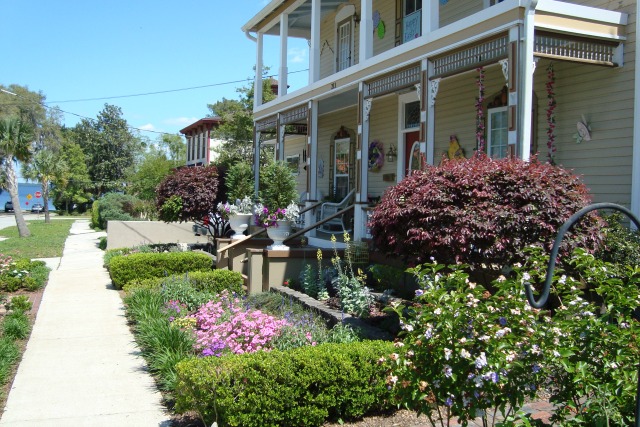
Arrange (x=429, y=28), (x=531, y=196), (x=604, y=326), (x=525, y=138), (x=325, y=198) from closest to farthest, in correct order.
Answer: (x=604, y=326) < (x=531, y=196) < (x=525, y=138) < (x=429, y=28) < (x=325, y=198)

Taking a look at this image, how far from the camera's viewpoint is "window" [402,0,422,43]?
1263 centimetres

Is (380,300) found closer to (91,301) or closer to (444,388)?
(444,388)

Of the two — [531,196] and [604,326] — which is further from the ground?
[531,196]

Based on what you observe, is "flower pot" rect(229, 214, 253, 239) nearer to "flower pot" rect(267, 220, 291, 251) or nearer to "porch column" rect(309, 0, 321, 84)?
"flower pot" rect(267, 220, 291, 251)

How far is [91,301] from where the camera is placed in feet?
36.8

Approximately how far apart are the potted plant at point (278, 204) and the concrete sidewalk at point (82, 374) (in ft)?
9.95

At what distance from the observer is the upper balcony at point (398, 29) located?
26.2ft


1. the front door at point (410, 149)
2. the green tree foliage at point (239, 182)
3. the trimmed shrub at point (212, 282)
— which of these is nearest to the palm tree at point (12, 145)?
the green tree foliage at point (239, 182)

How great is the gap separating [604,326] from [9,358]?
20.9 ft

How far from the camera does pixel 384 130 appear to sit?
14.4 meters

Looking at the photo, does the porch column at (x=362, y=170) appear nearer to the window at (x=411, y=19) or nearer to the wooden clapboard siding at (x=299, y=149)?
the window at (x=411, y=19)

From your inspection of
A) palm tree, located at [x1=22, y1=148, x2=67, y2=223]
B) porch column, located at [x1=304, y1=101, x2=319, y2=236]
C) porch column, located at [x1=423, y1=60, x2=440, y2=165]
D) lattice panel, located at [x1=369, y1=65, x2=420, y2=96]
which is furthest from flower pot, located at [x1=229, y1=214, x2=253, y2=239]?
palm tree, located at [x1=22, y1=148, x2=67, y2=223]

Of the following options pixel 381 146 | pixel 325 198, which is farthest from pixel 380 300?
pixel 325 198

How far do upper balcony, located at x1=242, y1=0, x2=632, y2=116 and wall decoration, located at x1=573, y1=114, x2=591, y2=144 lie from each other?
0.97m
